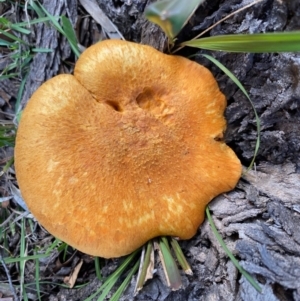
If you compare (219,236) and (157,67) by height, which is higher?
(157,67)

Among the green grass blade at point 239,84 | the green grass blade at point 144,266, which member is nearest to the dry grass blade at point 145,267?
the green grass blade at point 144,266

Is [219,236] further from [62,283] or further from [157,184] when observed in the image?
[62,283]

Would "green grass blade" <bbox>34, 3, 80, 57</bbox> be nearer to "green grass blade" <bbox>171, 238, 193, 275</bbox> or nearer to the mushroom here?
the mushroom

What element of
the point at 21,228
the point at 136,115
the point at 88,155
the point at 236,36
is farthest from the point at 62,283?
the point at 236,36

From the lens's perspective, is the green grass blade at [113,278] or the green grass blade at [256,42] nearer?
the green grass blade at [256,42]

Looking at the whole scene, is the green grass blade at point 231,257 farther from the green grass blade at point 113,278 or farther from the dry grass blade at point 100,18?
the dry grass blade at point 100,18

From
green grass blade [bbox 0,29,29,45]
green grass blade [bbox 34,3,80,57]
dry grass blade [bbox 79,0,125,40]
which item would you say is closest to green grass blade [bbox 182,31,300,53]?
dry grass blade [bbox 79,0,125,40]

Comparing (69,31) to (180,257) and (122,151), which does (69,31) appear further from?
(180,257)
